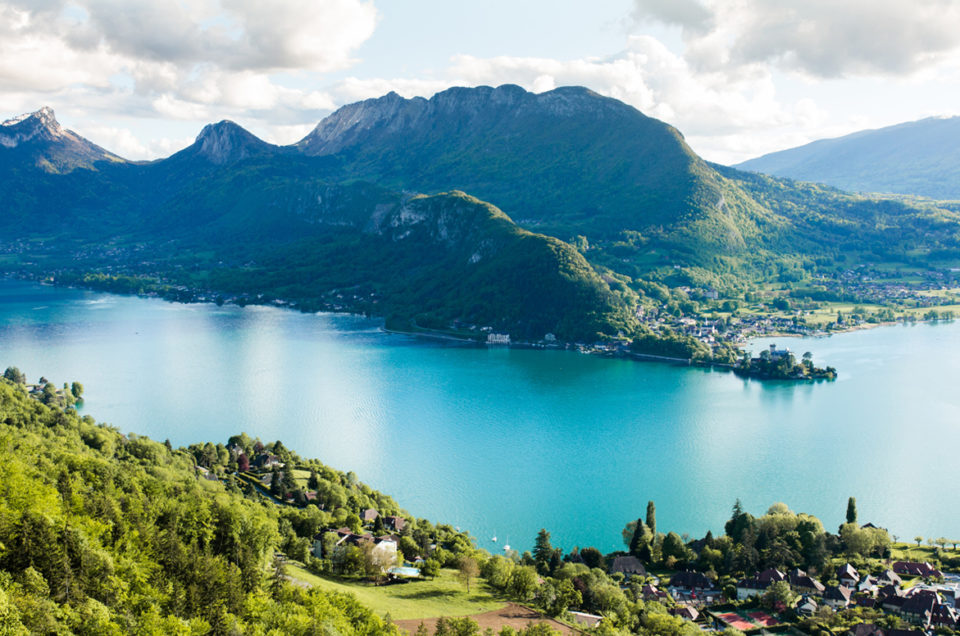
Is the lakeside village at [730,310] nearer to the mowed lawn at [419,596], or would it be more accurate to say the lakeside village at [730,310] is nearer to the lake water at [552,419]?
the lake water at [552,419]

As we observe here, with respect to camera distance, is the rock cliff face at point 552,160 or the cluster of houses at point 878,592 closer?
the cluster of houses at point 878,592

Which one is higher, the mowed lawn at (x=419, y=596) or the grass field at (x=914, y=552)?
the mowed lawn at (x=419, y=596)

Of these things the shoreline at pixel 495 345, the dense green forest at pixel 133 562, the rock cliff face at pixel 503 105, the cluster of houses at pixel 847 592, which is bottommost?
the cluster of houses at pixel 847 592

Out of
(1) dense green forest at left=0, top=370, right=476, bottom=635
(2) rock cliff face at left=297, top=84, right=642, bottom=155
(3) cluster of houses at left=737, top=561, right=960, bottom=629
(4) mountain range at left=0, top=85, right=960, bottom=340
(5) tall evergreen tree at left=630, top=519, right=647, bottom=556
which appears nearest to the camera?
(1) dense green forest at left=0, top=370, right=476, bottom=635

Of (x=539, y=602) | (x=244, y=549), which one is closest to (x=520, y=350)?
(x=539, y=602)

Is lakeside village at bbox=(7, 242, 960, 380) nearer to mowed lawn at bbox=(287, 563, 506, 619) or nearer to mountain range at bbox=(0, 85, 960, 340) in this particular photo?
mountain range at bbox=(0, 85, 960, 340)

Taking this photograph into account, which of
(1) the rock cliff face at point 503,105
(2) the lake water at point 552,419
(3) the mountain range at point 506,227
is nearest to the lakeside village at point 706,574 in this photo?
(2) the lake water at point 552,419

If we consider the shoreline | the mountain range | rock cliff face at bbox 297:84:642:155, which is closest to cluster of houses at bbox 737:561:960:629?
the shoreline
